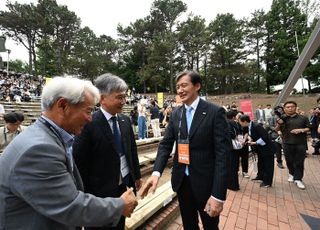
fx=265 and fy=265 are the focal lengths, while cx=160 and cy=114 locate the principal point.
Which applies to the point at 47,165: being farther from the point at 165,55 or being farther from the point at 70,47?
the point at 70,47

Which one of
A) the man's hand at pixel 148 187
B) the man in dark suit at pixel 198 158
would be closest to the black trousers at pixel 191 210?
the man in dark suit at pixel 198 158

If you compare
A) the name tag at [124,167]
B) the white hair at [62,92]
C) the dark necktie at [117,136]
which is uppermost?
the white hair at [62,92]

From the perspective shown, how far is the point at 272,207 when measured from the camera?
171 inches

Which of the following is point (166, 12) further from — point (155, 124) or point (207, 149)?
point (207, 149)

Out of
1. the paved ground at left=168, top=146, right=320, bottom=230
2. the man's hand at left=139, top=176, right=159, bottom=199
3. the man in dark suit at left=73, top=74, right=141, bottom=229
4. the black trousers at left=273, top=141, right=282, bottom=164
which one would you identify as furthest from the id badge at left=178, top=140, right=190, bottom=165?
the black trousers at left=273, top=141, right=282, bottom=164

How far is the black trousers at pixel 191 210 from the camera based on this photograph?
208cm

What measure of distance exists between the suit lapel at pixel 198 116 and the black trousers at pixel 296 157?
441 centimetres

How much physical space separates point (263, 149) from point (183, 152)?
4.34 meters

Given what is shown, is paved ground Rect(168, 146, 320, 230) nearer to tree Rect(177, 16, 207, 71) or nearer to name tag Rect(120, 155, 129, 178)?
A: name tag Rect(120, 155, 129, 178)

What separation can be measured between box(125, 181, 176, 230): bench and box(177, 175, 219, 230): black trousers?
2.63 feet

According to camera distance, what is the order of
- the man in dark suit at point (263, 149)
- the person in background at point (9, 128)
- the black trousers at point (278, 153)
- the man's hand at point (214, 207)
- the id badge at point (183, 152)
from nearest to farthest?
the man's hand at point (214, 207), the id badge at point (183, 152), the person in background at point (9, 128), the man in dark suit at point (263, 149), the black trousers at point (278, 153)

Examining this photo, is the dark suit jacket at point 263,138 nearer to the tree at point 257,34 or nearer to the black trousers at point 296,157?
the black trousers at point 296,157

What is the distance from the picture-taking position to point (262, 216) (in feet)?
12.8

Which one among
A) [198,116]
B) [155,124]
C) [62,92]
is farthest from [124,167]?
[155,124]
